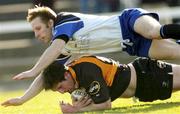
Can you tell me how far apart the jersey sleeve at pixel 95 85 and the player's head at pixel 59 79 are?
6.0 inches

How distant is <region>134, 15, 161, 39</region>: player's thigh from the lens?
9320 mm

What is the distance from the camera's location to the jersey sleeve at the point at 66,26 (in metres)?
9.19

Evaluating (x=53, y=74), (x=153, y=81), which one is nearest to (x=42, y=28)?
(x=53, y=74)

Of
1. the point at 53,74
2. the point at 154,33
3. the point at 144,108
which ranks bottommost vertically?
the point at 144,108

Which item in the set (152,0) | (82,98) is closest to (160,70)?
(82,98)

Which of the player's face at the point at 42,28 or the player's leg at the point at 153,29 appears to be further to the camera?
the player's face at the point at 42,28

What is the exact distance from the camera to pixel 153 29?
9.31 metres

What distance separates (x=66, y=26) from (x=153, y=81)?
0.99m

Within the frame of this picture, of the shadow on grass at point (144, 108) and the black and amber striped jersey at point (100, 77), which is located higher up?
the black and amber striped jersey at point (100, 77)

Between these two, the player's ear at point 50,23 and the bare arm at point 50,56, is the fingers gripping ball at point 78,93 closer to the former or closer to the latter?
the bare arm at point 50,56

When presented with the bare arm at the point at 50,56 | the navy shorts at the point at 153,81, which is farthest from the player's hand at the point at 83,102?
the navy shorts at the point at 153,81

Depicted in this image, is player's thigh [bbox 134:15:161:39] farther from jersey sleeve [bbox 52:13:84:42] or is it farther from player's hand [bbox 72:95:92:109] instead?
player's hand [bbox 72:95:92:109]

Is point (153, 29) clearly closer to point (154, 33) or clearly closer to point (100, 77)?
point (154, 33)

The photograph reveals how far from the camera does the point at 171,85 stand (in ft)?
30.4
